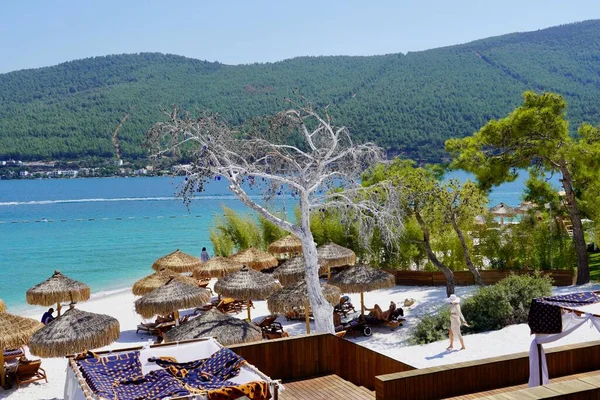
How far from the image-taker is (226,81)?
122 m

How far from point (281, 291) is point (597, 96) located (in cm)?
9716

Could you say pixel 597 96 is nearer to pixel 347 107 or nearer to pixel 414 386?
pixel 347 107

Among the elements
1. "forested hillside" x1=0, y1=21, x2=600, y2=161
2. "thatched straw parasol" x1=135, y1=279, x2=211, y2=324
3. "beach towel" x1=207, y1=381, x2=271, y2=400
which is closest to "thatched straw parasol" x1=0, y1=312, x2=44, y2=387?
"thatched straw parasol" x1=135, y1=279, x2=211, y2=324

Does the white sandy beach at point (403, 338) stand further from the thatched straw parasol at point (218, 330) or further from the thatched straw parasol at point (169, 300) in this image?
the thatched straw parasol at point (218, 330)

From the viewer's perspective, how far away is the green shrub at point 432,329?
40.8 feet

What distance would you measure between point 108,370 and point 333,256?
443 inches

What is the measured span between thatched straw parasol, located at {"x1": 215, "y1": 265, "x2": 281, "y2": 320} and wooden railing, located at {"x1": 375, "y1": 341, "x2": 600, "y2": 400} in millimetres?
7400

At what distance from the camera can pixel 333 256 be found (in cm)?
1752

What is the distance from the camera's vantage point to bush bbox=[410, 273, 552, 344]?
41.1 ft

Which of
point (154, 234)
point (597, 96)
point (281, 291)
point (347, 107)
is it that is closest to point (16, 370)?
point (281, 291)

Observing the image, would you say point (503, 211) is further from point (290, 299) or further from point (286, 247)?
point (290, 299)

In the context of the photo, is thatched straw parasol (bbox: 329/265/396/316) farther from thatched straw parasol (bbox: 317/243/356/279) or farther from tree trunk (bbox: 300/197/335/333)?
thatched straw parasol (bbox: 317/243/356/279)

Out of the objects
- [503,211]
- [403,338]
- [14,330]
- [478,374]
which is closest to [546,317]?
[478,374]

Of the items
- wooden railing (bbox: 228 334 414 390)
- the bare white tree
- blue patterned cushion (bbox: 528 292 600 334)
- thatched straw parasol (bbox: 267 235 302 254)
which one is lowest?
thatched straw parasol (bbox: 267 235 302 254)
